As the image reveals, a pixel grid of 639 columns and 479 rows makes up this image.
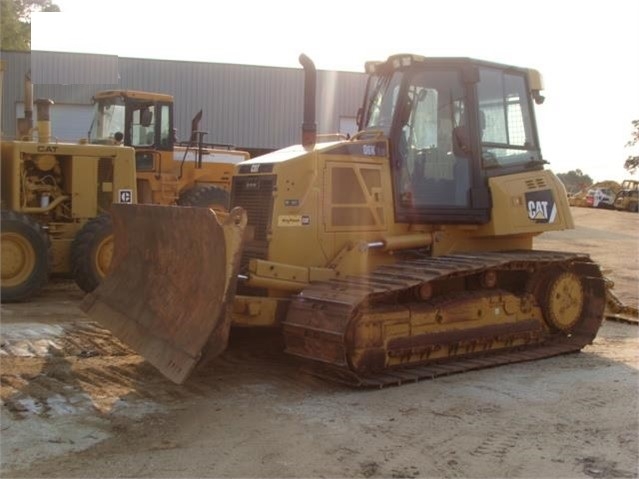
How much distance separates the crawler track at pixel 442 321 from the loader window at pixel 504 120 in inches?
38.8

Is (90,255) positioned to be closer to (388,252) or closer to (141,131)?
(141,131)

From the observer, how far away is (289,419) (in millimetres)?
5270

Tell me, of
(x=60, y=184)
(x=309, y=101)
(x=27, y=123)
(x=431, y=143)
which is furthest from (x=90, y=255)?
(x=431, y=143)

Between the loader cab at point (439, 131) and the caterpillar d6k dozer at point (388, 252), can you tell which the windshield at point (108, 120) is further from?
the loader cab at point (439, 131)

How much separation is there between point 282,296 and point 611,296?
5172 millimetres

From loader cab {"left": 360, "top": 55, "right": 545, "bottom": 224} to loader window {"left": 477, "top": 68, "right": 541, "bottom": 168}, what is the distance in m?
0.01

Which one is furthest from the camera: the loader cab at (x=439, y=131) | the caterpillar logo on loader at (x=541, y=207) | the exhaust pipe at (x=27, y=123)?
the exhaust pipe at (x=27, y=123)

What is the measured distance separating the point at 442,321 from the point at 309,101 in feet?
7.41

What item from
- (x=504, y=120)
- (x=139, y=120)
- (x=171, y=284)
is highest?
(x=139, y=120)

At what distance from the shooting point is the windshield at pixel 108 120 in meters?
13.4

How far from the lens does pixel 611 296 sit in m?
10.0

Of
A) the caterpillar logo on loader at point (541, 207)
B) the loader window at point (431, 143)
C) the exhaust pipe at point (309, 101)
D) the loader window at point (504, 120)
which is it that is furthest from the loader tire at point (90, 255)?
the caterpillar logo on loader at point (541, 207)

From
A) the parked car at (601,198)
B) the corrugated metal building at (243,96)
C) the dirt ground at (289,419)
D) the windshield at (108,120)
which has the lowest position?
the dirt ground at (289,419)

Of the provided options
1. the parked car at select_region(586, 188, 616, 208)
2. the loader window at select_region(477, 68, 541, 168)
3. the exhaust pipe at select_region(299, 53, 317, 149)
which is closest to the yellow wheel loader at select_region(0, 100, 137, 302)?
the exhaust pipe at select_region(299, 53, 317, 149)
